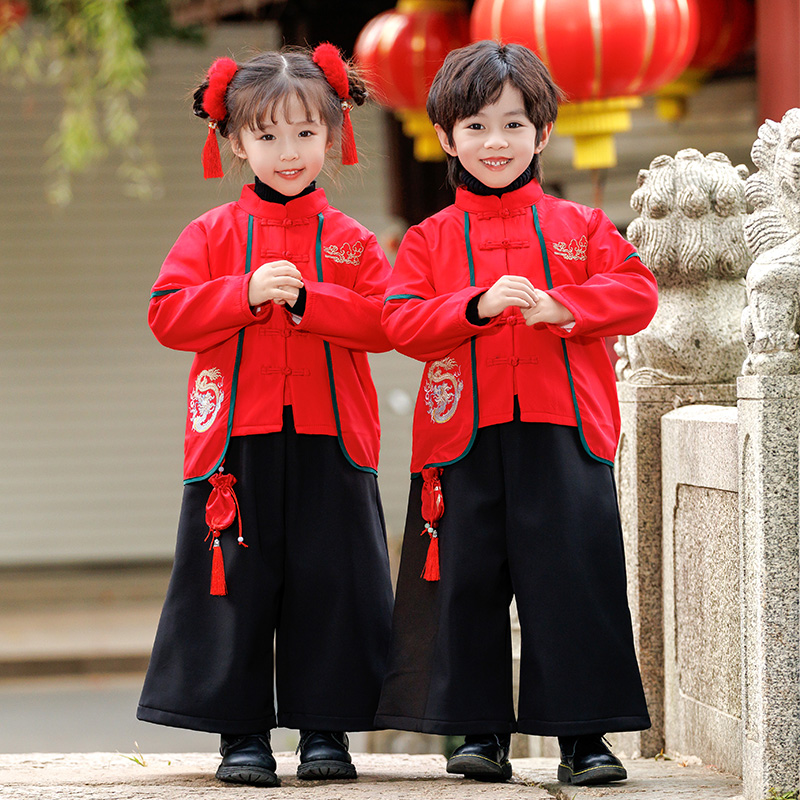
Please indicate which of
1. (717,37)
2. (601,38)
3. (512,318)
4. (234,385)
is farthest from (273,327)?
(717,37)

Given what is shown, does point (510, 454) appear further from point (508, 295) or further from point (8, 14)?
point (8, 14)

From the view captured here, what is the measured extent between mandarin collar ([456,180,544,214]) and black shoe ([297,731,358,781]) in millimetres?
1149

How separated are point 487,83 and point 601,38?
209 cm

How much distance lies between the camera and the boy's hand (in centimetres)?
241

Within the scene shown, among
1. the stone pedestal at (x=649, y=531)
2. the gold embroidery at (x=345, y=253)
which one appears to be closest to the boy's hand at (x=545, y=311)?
the gold embroidery at (x=345, y=253)

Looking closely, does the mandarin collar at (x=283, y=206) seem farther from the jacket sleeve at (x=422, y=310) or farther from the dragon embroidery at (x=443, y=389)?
the dragon embroidery at (x=443, y=389)

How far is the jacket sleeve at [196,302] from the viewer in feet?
8.28

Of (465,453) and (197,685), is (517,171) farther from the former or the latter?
(197,685)

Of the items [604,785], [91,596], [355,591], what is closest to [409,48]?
[355,591]

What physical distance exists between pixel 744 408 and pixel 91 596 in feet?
22.2

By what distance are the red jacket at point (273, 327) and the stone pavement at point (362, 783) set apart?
0.64 metres

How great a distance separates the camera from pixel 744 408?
245 centimetres

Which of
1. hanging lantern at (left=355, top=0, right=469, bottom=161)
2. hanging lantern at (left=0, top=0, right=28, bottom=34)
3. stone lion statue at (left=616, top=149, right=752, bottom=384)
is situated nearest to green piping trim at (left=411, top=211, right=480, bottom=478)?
stone lion statue at (left=616, top=149, right=752, bottom=384)

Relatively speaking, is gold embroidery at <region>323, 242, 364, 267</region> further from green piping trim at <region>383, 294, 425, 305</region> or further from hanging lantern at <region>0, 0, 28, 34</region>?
hanging lantern at <region>0, 0, 28, 34</region>
